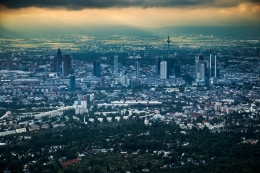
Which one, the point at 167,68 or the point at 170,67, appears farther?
the point at 170,67

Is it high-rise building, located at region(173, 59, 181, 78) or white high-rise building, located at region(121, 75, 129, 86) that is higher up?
high-rise building, located at region(173, 59, 181, 78)

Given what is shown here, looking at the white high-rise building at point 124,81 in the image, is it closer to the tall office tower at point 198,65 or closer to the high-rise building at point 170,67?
the high-rise building at point 170,67

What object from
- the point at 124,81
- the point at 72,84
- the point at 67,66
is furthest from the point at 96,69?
the point at 72,84

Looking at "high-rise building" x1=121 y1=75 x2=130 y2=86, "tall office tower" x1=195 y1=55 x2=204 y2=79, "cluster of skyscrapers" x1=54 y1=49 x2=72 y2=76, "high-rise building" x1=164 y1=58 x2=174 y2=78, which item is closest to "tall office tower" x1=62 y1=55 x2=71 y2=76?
"cluster of skyscrapers" x1=54 y1=49 x2=72 y2=76

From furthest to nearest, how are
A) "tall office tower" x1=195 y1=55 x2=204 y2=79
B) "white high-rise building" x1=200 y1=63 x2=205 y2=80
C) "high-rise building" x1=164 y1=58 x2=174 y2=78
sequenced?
"high-rise building" x1=164 y1=58 x2=174 y2=78
"tall office tower" x1=195 y1=55 x2=204 y2=79
"white high-rise building" x1=200 y1=63 x2=205 y2=80

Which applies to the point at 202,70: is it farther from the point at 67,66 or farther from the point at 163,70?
the point at 67,66

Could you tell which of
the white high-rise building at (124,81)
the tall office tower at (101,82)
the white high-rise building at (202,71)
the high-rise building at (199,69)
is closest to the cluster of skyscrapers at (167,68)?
the high-rise building at (199,69)

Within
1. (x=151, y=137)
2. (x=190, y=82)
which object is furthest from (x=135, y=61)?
(x=151, y=137)

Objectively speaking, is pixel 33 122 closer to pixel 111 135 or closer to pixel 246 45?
pixel 111 135

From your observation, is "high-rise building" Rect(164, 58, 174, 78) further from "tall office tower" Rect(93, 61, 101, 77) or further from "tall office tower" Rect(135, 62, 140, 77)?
"tall office tower" Rect(93, 61, 101, 77)

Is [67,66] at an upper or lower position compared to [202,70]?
upper

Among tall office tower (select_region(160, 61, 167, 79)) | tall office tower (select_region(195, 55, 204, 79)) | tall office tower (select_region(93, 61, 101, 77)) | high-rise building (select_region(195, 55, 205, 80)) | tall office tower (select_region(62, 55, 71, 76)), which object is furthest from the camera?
tall office tower (select_region(160, 61, 167, 79))
